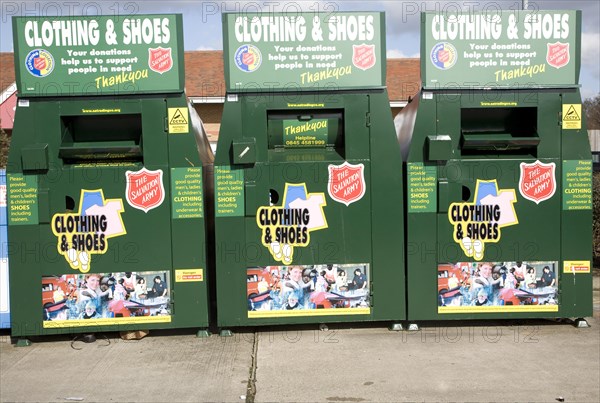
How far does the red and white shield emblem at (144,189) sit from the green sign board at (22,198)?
2.87 ft

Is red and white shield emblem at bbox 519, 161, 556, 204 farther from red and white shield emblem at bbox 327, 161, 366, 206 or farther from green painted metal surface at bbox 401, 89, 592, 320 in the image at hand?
red and white shield emblem at bbox 327, 161, 366, 206

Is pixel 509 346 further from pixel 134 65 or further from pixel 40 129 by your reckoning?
pixel 40 129

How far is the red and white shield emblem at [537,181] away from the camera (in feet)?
21.1

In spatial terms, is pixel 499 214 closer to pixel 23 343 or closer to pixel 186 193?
pixel 186 193

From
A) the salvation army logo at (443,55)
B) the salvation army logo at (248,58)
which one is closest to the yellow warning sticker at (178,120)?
the salvation army logo at (248,58)

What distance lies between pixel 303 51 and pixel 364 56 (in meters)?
0.59

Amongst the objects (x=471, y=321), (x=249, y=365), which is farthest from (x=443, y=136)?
(x=249, y=365)

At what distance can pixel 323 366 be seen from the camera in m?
5.56

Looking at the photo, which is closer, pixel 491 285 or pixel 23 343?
pixel 23 343

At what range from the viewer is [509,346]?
6.07 m

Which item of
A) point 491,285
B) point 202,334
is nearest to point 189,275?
point 202,334

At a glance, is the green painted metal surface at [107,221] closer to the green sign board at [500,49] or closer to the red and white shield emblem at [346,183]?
the red and white shield emblem at [346,183]

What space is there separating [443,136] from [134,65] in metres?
3.03

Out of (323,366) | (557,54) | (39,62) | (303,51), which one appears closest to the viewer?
(323,366)
